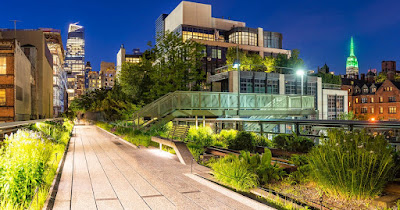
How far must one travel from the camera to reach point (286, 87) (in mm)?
48406

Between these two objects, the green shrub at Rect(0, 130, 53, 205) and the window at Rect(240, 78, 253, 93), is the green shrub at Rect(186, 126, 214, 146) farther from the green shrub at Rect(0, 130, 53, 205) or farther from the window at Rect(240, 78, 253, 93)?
the window at Rect(240, 78, 253, 93)

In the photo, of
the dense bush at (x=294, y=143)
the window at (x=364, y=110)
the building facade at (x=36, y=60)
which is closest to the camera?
the dense bush at (x=294, y=143)

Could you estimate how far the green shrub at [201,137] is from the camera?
14686 millimetres

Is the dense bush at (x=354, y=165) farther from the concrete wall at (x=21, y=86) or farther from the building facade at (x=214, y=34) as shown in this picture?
the building facade at (x=214, y=34)

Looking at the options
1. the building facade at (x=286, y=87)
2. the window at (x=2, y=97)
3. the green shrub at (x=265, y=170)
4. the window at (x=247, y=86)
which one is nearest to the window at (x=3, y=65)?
the window at (x=2, y=97)

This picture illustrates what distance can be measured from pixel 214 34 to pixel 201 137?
212 ft

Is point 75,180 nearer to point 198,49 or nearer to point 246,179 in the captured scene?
point 246,179

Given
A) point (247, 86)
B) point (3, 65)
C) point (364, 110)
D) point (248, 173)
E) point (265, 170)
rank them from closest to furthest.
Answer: point (248, 173) → point (265, 170) → point (247, 86) → point (3, 65) → point (364, 110)

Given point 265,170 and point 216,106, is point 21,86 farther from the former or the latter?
point 265,170

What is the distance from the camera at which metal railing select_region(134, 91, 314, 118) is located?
2381cm

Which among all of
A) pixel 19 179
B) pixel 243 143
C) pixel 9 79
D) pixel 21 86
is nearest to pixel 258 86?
pixel 243 143

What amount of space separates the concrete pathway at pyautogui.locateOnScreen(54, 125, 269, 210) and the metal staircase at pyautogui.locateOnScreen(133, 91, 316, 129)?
11.4 meters

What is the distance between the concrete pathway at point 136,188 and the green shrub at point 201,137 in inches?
104

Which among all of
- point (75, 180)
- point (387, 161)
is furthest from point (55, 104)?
point (387, 161)
